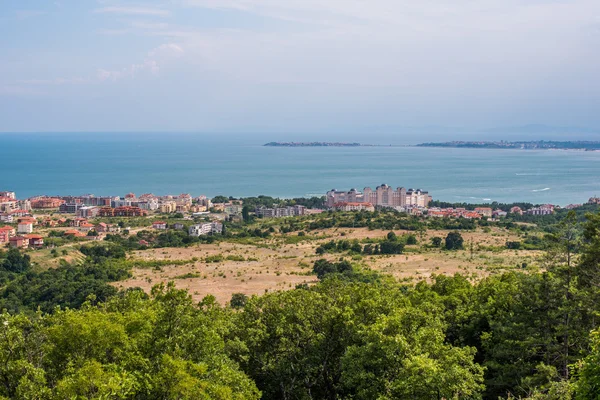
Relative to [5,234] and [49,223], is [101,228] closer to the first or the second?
[49,223]

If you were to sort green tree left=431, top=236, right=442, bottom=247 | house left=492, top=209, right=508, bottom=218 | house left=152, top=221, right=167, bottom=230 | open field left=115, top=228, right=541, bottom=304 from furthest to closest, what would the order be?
house left=492, top=209, right=508, bottom=218, house left=152, top=221, right=167, bottom=230, green tree left=431, top=236, right=442, bottom=247, open field left=115, top=228, right=541, bottom=304

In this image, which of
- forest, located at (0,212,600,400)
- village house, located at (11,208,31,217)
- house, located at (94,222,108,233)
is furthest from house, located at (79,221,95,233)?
forest, located at (0,212,600,400)

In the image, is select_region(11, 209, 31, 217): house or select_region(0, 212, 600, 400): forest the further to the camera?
select_region(11, 209, 31, 217): house

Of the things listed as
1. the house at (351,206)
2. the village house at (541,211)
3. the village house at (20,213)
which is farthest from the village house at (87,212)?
the village house at (541,211)

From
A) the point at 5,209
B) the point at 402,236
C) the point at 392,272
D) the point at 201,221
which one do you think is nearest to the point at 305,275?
the point at 392,272

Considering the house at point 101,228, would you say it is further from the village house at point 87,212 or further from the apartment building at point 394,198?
the apartment building at point 394,198

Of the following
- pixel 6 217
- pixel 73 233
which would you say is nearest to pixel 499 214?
pixel 73 233

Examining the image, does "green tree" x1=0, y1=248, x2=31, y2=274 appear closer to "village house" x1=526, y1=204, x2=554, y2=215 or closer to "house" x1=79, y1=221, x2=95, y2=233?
"house" x1=79, y1=221, x2=95, y2=233
